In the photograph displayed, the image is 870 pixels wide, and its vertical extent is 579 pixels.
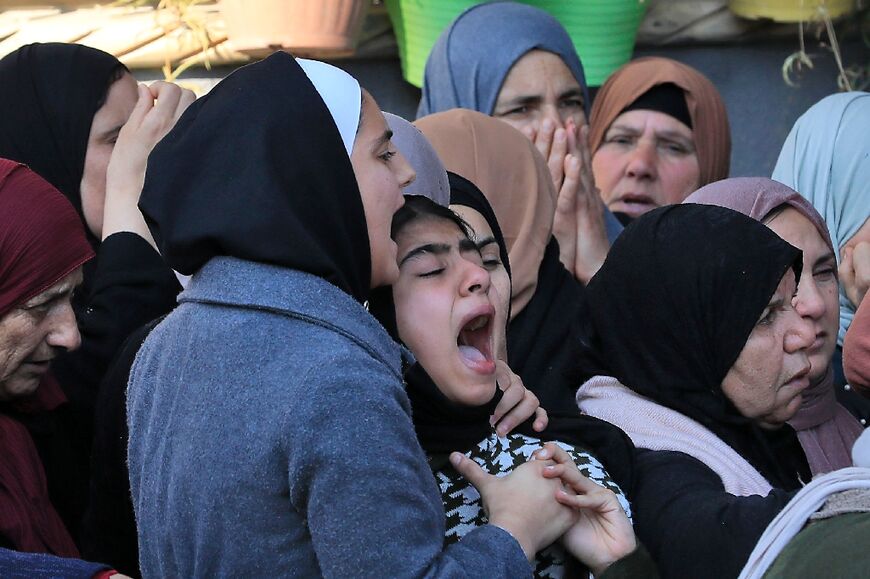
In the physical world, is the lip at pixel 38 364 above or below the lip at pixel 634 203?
above

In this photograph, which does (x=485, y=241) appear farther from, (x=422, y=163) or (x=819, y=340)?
(x=819, y=340)

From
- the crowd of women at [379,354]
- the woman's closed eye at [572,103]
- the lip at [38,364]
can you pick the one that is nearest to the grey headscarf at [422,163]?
the crowd of women at [379,354]

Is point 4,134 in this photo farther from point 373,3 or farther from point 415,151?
point 373,3

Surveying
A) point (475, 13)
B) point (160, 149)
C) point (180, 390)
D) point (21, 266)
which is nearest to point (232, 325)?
point (180, 390)

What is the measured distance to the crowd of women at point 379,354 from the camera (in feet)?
5.25

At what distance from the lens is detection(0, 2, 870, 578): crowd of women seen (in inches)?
63.0

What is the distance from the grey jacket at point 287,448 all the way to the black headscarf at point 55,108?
A: 1220mm

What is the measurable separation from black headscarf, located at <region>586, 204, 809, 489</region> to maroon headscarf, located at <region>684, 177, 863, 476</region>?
0.95 ft

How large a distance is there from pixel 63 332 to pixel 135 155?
1.81ft

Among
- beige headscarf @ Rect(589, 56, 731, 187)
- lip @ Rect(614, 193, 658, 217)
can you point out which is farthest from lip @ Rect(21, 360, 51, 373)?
beige headscarf @ Rect(589, 56, 731, 187)

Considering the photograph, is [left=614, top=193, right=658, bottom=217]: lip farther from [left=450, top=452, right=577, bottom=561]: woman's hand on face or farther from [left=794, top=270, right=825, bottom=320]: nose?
[left=450, top=452, right=577, bottom=561]: woman's hand on face

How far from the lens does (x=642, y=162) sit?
13.3 feet

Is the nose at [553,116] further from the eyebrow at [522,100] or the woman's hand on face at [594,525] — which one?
the woman's hand on face at [594,525]

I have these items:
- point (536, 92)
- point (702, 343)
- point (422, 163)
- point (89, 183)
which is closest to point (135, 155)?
point (89, 183)
